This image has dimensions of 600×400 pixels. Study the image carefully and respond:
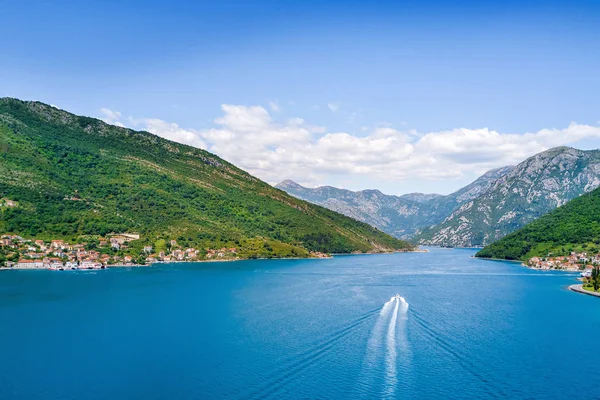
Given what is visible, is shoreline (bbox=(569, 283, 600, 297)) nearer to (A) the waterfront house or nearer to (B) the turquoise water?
(B) the turquoise water

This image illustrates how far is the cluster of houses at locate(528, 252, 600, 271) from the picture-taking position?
4574 inches

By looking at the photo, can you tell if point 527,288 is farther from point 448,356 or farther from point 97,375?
point 97,375

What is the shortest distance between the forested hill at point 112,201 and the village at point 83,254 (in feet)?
15.3

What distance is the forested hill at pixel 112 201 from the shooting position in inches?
4948

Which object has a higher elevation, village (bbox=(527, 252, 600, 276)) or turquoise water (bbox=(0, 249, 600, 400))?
village (bbox=(527, 252, 600, 276))

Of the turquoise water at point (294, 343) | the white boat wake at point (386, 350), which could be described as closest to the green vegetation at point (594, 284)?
the turquoise water at point (294, 343)

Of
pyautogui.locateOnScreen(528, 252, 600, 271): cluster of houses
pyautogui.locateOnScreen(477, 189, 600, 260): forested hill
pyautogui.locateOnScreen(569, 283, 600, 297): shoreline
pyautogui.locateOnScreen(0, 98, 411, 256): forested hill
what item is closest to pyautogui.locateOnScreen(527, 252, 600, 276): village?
pyautogui.locateOnScreen(528, 252, 600, 271): cluster of houses

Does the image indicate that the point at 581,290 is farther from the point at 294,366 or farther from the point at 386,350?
the point at 294,366

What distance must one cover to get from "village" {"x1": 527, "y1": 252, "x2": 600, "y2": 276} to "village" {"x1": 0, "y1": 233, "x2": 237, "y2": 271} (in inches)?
3759

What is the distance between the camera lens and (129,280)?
8531 cm

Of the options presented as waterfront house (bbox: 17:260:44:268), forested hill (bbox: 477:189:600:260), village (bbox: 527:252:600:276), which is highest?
forested hill (bbox: 477:189:600:260)

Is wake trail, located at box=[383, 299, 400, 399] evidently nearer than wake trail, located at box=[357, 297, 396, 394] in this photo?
Yes

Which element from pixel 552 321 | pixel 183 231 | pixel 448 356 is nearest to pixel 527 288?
pixel 552 321

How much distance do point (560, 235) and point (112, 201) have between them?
493 ft
